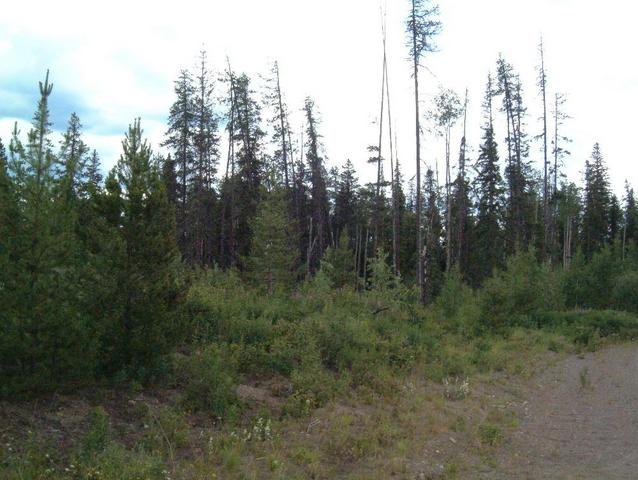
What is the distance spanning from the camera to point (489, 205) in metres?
44.5

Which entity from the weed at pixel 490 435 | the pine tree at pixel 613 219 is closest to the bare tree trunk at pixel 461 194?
Answer: the pine tree at pixel 613 219

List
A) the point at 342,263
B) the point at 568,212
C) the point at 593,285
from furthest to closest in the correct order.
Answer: the point at 568,212
the point at 342,263
the point at 593,285

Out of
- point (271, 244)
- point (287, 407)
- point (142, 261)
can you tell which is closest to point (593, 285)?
point (271, 244)

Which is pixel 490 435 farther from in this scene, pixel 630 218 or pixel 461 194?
pixel 630 218

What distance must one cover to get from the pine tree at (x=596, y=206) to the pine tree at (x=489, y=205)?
24.1 metres

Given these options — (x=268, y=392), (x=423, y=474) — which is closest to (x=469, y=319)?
(x=268, y=392)

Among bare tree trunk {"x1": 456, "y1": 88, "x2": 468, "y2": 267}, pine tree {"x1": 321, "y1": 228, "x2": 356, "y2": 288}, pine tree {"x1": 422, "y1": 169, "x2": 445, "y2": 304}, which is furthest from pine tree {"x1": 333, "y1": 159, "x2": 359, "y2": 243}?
pine tree {"x1": 321, "y1": 228, "x2": 356, "y2": 288}

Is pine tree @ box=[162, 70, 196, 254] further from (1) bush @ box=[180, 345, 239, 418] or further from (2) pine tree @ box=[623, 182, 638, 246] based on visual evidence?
(2) pine tree @ box=[623, 182, 638, 246]

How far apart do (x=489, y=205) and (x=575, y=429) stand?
36279 mm

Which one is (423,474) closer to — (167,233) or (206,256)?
(167,233)

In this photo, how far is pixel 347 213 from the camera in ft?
199

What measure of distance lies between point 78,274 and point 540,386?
11431mm

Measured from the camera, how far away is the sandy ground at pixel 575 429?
297 inches

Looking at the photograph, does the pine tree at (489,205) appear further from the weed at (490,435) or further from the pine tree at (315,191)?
the weed at (490,435)
